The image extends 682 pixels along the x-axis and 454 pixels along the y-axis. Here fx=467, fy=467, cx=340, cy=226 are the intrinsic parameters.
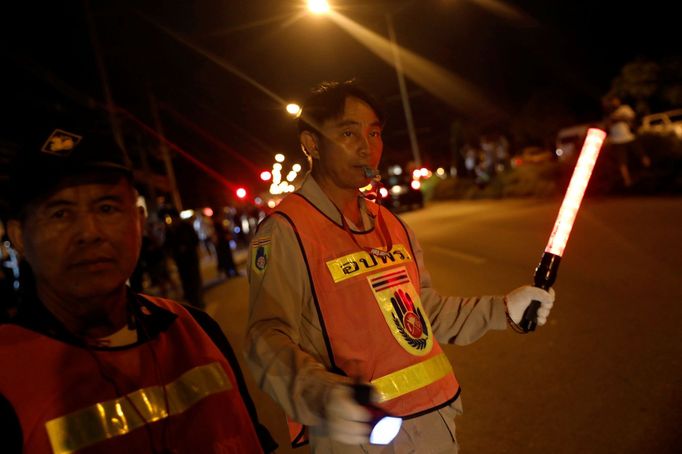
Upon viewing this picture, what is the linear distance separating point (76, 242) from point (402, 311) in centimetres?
115

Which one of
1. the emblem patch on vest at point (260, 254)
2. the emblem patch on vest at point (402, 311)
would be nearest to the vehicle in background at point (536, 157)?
the emblem patch on vest at point (402, 311)

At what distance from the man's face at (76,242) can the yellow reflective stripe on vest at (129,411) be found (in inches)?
13.8

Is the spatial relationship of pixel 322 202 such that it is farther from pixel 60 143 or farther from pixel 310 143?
pixel 60 143

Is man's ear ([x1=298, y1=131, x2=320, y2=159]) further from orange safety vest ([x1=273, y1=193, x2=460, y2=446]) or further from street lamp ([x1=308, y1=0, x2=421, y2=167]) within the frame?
street lamp ([x1=308, y1=0, x2=421, y2=167])

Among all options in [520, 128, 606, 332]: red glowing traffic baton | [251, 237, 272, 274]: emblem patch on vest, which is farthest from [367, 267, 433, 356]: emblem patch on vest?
[520, 128, 606, 332]: red glowing traffic baton

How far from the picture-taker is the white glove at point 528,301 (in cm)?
185

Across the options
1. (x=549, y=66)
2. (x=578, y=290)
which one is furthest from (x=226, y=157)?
(x=578, y=290)

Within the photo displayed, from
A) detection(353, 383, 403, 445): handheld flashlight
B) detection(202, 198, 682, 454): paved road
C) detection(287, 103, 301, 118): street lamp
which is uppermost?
detection(287, 103, 301, 118): street lamp

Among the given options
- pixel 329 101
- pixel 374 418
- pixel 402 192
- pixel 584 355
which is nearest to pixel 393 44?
pixel 402 192

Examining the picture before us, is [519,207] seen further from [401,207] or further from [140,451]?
[140,451]

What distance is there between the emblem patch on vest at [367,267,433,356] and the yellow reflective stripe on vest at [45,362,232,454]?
620mm

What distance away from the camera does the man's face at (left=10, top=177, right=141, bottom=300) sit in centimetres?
143

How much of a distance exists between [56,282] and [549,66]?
946 inches

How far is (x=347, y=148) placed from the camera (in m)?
2.01
